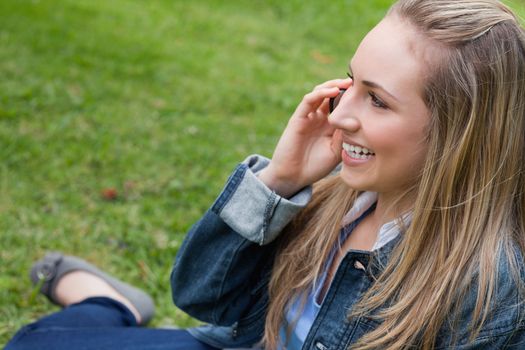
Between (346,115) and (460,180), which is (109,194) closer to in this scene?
(346,115)

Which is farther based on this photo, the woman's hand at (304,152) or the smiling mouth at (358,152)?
the woman's hand at (304,152)

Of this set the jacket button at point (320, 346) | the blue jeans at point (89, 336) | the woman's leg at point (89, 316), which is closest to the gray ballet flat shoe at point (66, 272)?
the woman's leg at point (89, 316)

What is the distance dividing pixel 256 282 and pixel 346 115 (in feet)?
2.19

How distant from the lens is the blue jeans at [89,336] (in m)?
2.42

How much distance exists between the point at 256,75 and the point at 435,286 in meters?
3.96

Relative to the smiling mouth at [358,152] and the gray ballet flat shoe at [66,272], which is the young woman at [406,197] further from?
the gray ballet flat shoe at [66,272]

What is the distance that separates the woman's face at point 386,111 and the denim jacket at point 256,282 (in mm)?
213

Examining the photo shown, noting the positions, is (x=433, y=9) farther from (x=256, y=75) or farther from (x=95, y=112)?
(x=256, y=75)

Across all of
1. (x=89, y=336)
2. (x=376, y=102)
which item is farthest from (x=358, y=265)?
(x=89, y=336)

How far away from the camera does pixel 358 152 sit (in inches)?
70.7

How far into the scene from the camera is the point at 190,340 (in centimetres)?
242

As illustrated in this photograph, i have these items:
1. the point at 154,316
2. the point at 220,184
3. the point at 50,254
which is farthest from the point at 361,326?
the point at 220,184

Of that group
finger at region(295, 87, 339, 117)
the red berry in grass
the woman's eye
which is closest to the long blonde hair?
the woman's eye

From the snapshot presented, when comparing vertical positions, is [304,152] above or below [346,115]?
below
